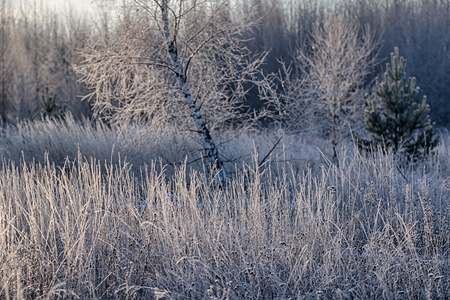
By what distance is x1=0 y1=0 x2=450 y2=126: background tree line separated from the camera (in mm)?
29531

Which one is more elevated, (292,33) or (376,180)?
(292,33)

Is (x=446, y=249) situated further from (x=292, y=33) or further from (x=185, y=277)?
(x=292, y=33)

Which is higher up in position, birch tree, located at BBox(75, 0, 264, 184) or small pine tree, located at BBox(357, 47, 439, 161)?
birch tree, located at BBox(75, 0, 264, 184)

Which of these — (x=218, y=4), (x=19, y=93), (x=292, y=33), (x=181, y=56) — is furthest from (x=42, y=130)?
(x=292, y=33)

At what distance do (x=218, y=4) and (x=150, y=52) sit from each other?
143 centimetres

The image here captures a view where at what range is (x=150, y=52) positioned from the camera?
8453 millimetres

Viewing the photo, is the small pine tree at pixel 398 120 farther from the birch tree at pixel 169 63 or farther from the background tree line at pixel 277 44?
the background tree line at pixel 277 44

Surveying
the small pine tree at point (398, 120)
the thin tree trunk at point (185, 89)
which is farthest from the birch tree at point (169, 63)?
the small pine tree at point (398, 120)

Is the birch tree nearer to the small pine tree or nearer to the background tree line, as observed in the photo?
the small pine tree

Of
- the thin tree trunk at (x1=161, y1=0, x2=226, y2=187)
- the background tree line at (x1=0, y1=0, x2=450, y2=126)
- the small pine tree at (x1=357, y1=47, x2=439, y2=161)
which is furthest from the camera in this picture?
the background tree line at (x1=0, y1=0, x2=450, y2=126)

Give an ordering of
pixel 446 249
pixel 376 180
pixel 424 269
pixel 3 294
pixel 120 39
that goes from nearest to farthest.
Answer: pixel 3 294 < pixel 424 269 < pixel 446 249 < pixel 376 180 < pixel 120 39

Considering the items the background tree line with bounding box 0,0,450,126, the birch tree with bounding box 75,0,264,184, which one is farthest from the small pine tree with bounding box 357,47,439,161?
the background tree line with bounding box 0,0,450,126

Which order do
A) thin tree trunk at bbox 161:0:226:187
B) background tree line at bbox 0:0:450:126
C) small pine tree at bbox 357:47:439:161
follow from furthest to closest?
background tree line at bbox 0:0:450:126, small pine tree at bbox 357:47:439:161, thin tree trunk at bbox 161:0:226:187

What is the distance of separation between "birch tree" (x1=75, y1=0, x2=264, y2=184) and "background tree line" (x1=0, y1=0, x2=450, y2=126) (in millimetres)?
19675
